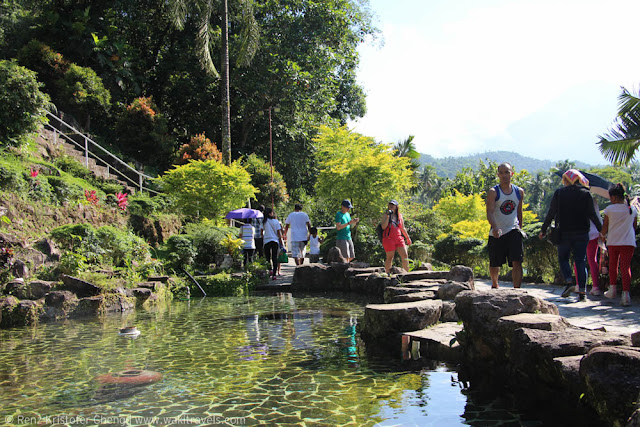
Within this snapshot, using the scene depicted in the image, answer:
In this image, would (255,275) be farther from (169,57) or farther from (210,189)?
(169,57)

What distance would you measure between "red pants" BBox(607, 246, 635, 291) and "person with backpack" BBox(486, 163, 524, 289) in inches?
55.6

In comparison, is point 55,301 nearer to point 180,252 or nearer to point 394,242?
point 180,252

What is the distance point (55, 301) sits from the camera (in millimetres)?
9797

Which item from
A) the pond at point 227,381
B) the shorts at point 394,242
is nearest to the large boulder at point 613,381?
the pond at point 227,381

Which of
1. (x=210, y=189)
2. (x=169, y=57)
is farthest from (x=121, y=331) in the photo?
(x=169, y=57)

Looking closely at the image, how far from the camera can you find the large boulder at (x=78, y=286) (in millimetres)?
10227

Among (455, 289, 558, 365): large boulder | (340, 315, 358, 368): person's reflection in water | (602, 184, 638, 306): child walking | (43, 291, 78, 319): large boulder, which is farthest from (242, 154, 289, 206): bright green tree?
(455, 289, 558, 365): large boulder

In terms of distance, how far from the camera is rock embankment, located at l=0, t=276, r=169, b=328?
30.2 ft

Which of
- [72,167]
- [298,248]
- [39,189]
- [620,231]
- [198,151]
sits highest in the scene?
[198,151]

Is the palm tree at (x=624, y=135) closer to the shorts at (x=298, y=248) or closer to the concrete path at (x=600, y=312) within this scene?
the concrete path at (x=600, y=312)

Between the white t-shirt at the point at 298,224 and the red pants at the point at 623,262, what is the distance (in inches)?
314

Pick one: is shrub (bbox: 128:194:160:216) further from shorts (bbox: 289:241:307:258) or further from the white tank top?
the white tank top

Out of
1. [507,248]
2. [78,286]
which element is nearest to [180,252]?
[78,286]

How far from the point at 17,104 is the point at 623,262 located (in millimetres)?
14562
